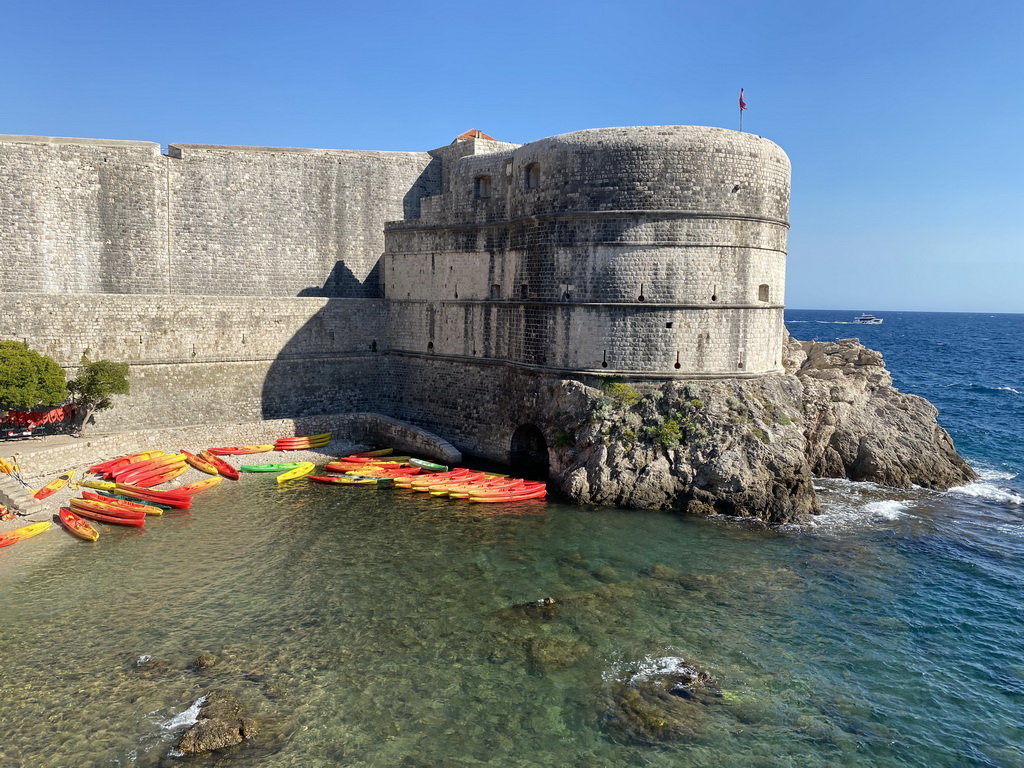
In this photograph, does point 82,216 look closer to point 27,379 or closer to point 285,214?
point 285,214

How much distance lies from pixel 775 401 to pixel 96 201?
2524cm

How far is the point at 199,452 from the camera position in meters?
25.1

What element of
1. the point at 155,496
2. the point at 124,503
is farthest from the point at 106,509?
the point at 155,496

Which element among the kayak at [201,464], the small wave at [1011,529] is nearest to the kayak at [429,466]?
the kayak at [201,464]

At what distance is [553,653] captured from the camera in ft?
44.6

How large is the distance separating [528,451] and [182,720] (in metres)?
16.0

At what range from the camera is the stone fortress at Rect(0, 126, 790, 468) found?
22.8 metres

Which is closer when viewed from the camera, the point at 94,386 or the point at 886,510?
the point at 886,510

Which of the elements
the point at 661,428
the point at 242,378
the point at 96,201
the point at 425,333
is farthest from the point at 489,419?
the point at 96,201

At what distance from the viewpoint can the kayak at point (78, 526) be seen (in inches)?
719

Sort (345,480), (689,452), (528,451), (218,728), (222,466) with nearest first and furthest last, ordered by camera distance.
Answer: (218,728) < (689,452) < (345,480) < (222,466) < (528,451)

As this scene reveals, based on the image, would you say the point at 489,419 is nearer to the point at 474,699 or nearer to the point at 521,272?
the point at 521,272

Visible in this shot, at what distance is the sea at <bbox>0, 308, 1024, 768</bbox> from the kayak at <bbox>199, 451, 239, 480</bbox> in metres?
1.25

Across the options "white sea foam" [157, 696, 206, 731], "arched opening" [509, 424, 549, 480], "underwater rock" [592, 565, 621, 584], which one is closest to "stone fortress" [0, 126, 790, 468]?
"arched opening" [509, 424, 549, 480]
